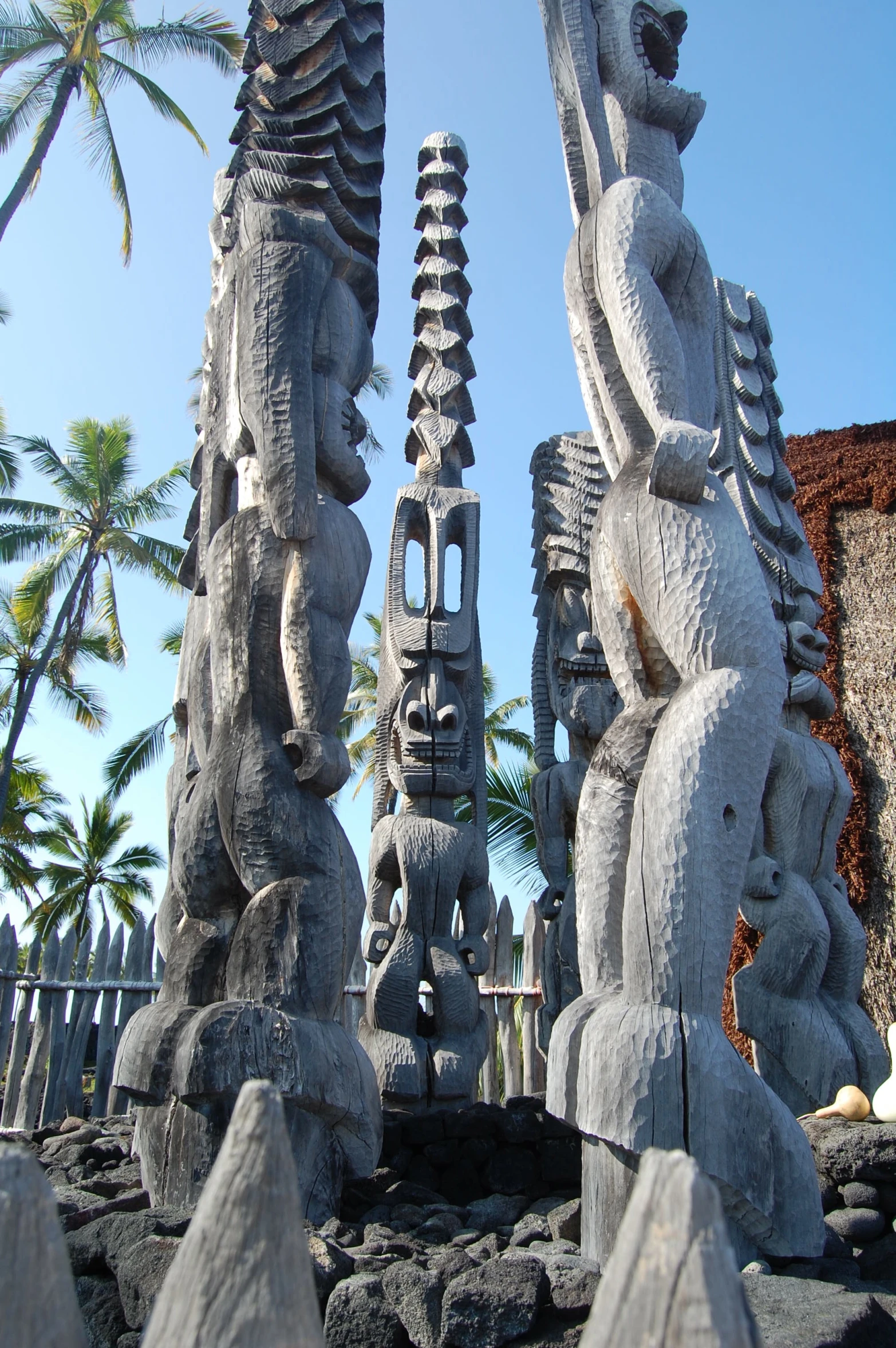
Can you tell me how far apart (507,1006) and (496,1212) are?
16.9ft

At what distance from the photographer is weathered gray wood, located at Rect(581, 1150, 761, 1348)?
0.80m

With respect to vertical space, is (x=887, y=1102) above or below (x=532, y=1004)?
below

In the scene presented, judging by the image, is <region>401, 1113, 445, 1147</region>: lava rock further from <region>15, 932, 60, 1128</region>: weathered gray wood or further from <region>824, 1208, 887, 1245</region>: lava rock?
<region>15, 932, 60, 1128</region>: weathered gray wood

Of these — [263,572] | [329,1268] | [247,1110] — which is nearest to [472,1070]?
[263,572]

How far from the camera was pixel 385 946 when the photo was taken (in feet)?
19.1

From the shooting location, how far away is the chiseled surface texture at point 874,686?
8.95 m

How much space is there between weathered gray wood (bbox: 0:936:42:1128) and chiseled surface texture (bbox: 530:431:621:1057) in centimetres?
378

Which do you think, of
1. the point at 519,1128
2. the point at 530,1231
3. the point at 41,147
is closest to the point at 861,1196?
the point at 530,1231

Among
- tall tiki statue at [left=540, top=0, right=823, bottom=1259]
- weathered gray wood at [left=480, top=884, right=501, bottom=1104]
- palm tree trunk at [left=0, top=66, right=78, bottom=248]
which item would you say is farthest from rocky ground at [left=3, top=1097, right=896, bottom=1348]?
palm tree trunk at [left=0, top=66, right=78, bottom=248]

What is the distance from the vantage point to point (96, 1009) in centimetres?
836

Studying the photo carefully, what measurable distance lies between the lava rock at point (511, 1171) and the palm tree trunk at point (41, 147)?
12653mm

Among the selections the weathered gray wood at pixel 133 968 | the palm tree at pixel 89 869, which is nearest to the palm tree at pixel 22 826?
the palm tree at pixel 89 869

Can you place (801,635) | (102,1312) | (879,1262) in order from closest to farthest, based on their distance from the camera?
1. (102,1312)
2. (879,1262)
3. (801,635)

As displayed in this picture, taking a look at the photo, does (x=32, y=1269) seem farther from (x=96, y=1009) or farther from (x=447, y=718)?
(x=96, y=1009)
